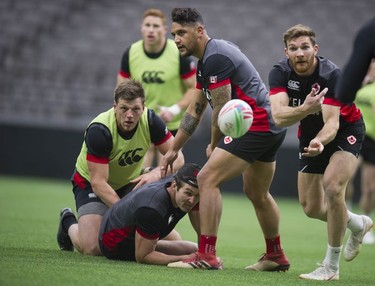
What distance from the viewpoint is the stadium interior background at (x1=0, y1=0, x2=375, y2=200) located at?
18.0m

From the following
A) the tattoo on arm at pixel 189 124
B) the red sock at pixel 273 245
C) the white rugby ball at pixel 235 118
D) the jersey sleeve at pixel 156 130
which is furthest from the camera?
the jersey sleeve at pixel 156 130

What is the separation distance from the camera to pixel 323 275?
672cm

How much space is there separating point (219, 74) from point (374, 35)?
160cm

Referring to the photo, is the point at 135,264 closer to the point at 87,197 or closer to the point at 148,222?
the point at 148,222

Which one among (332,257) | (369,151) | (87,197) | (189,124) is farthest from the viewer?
(369,151)

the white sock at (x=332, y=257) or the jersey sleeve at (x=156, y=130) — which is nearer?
the white sock at (x=332, y=257)

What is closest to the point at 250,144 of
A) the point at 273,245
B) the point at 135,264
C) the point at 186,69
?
the point at 273,245

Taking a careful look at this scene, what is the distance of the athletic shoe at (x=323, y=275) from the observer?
21.9 ft

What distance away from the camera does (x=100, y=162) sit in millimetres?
7406

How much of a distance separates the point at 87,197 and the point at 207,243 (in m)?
1.76

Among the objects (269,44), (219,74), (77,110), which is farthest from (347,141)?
(269,44)

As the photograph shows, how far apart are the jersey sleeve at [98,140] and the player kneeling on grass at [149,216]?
0.57 meters

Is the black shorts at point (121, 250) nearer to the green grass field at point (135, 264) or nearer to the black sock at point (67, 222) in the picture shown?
the green grass field at point (135, 264)

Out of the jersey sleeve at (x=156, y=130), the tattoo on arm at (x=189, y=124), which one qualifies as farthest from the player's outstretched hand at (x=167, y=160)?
the jersey sleeve at (x=156, y=130)
